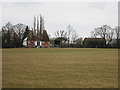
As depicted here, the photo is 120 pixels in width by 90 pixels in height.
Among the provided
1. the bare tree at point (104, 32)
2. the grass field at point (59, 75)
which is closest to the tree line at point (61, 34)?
the bare tree at point (104, 32)

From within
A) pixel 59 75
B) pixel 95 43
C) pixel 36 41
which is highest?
pixel 36 41

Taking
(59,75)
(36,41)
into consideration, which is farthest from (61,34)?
(59,75)

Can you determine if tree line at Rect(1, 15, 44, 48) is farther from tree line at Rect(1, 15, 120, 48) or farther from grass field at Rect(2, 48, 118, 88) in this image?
grass field at Rect(2, 48, 118, 88)

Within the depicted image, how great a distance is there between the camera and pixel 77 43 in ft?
213

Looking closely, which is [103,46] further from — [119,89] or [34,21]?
[119,89]

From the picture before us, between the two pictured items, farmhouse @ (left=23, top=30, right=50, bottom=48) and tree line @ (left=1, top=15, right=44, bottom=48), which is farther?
farmhouse @ (left=23, top=30, right=50, bottom=48)

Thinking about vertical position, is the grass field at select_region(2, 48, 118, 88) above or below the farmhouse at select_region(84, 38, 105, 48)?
below

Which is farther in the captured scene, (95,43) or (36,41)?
(36,41)

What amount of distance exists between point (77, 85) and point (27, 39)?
208ft

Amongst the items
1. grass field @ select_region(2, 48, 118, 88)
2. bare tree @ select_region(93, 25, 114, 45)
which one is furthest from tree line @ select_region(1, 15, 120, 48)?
grass field @ select_region(2, 48, 118, 88)

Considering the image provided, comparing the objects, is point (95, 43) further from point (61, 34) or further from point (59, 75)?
point (59, 75)

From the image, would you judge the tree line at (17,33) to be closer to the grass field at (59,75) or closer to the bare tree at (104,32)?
the bare tree at (104,32)

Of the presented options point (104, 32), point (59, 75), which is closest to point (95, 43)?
point (104, 32)

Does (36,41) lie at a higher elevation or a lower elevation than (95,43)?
higher
